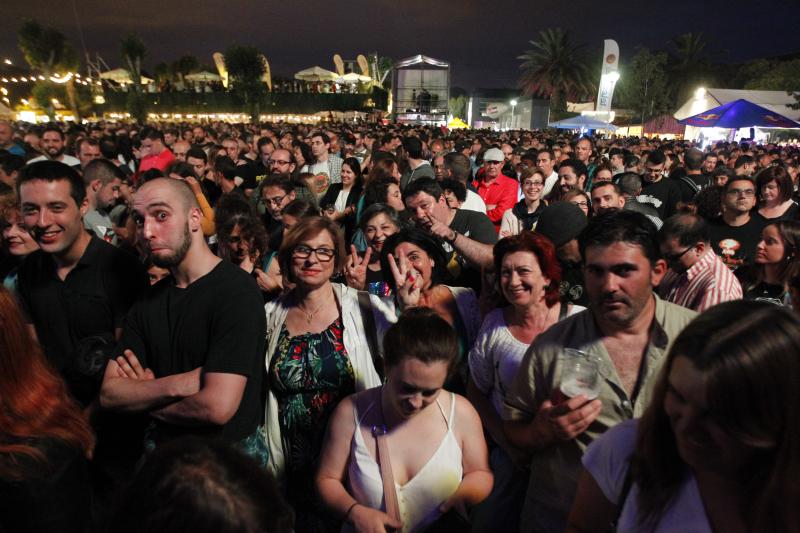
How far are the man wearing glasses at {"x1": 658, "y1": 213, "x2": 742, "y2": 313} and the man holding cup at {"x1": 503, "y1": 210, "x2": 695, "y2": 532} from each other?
1190 mm

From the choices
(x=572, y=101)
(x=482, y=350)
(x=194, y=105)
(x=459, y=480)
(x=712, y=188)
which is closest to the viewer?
(x=459, y=480)

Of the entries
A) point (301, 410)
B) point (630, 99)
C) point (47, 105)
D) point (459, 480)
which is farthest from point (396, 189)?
point (630, 99)

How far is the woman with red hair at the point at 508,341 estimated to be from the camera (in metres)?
2.31

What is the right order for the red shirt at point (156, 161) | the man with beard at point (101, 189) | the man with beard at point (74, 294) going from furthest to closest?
the red shirt at point (156, 161)
the man with beard at point (101, 189)
the man with beard at point (74, 294)

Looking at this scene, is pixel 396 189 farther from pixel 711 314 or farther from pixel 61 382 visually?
pixel 711 314

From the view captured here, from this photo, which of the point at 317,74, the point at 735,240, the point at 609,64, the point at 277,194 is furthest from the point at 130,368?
the point at 317,74

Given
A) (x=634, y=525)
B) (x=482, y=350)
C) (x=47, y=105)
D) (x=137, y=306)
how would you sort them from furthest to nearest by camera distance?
(x=47, y=105) → (x=482, y=350) → (x=137, y=306) → (x=634, y=525)

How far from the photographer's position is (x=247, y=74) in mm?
43406

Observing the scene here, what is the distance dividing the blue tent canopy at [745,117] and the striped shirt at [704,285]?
19868 millimetres

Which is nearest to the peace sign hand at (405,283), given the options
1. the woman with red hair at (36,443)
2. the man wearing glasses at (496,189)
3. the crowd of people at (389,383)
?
the crowd of people at (389,383)

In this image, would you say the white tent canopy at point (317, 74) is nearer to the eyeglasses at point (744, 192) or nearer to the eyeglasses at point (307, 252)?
the eyeglasses at point (744, 192)

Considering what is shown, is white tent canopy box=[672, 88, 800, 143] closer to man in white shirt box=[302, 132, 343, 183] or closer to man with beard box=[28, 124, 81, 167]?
man in white shirt box=[302, 132, 343, 183]

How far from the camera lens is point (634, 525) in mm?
1318

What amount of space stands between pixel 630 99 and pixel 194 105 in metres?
43.1
